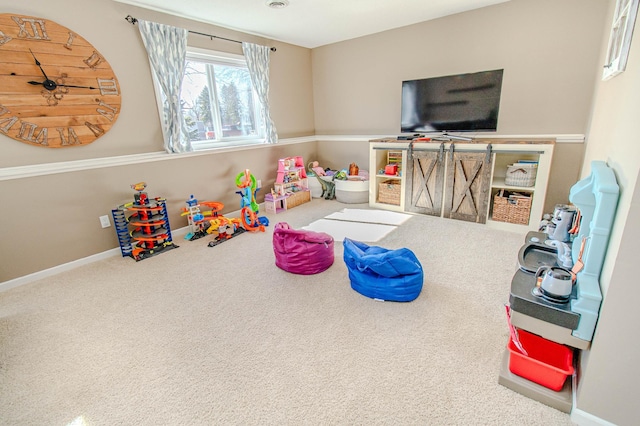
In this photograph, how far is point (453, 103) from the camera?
139 inches

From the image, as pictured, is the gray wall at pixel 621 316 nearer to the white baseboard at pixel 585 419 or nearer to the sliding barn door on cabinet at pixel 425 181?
the white baseboard at pixel 585 419

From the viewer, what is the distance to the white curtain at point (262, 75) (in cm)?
385

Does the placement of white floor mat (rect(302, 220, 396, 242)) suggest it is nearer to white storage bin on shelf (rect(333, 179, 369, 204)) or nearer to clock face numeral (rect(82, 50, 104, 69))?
white storage bin on shelf (rect(333, 179, 369, 204))

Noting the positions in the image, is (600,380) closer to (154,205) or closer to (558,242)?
(558,242)

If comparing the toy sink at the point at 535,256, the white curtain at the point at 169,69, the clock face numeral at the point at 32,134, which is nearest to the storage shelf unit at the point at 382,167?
the toy sink at the point at 535,256

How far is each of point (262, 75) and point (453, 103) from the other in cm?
247

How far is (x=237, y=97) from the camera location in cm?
401

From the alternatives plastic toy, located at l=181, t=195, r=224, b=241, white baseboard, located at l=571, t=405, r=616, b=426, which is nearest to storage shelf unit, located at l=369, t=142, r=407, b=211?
plastic toy, located at l=181, t=195, r=224, b=241

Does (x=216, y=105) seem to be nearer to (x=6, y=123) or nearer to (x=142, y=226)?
(x=142, y=226)

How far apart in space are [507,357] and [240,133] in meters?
3.81

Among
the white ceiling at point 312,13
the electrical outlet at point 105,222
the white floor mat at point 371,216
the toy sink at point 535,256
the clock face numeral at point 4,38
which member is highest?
the white ceiling at point 312,13

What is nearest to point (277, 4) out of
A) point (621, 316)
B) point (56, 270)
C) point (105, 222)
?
point (105, 222)

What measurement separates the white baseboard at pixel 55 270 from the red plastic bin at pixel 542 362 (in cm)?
337

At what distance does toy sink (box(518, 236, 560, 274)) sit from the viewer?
4.89ft
